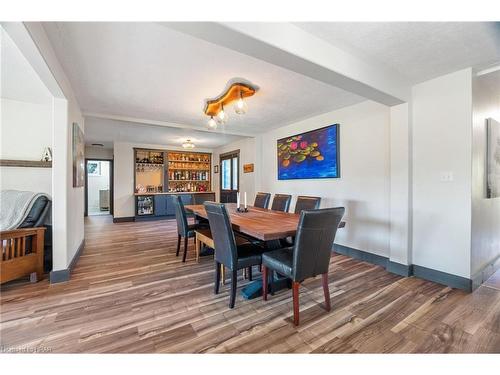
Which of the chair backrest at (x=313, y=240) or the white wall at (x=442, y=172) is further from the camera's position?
the white wall at (x=442, y=172)

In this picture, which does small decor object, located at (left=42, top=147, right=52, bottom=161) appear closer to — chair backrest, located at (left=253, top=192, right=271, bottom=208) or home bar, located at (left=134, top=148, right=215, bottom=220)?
chair backrest, located at (left=253, top=192, right=271, bottom=208)

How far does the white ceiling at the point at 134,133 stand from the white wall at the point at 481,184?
14.4 feet

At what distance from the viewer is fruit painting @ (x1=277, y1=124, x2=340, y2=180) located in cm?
362

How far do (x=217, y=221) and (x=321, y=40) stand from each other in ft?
5.75

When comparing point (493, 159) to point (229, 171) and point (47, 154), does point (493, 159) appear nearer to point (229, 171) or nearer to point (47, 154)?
point (229, 171)

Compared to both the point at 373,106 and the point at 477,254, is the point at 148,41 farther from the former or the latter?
the point at 477,254

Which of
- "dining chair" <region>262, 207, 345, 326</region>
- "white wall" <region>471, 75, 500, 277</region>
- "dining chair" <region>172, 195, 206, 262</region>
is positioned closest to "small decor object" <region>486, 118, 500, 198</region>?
"white wall" <region>471, 75, 500, 277</region>

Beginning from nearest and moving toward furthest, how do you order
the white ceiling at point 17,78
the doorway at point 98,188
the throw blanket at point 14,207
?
the white ceiling at point 17,78
the throw blanket at point 14,207
the doorway at point 98,188

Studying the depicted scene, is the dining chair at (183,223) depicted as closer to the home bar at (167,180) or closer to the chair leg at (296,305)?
the chair leg at (296,305)

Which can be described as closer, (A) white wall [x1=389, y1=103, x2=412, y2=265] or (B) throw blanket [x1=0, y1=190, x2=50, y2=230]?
(B) throw blanket [x1=0, y1=190, x2=50, y2=230]

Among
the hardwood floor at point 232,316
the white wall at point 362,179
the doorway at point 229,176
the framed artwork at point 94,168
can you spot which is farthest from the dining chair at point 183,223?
the framed artwork at point 94,168

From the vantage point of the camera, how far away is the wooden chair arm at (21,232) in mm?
2189

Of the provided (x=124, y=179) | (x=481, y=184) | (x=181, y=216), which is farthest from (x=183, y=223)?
(x=124, y=179)

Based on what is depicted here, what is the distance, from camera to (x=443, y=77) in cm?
239
